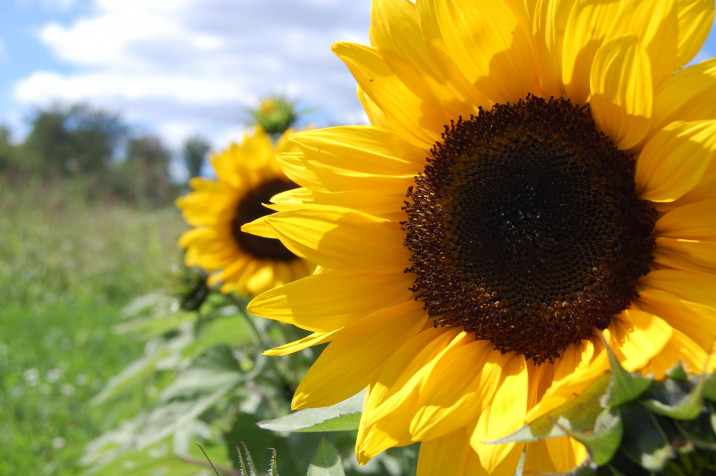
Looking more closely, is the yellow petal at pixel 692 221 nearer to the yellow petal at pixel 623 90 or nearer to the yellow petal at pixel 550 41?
the yellow petal at pixel 623 90

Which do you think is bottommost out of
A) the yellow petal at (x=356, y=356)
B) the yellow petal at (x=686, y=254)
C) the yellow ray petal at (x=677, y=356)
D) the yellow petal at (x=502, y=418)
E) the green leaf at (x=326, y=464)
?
the green leaf at (x=326, y=464)

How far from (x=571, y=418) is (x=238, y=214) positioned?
221 centimetres

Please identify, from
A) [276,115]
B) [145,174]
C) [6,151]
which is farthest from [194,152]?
[6,151]

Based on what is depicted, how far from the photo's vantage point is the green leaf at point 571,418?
0.70 metres

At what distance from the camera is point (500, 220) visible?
1.05m

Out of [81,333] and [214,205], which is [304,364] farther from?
[81,333]

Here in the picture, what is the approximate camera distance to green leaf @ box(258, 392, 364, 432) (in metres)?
0.95

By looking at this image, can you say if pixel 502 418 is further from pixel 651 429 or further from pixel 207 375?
pixel 207 375

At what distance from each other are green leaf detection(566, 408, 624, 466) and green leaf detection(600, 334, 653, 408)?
2 cm

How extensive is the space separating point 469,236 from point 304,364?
4.20 feet

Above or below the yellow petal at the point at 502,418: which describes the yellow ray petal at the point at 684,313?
above

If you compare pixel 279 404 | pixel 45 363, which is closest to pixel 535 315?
pixel 279 404

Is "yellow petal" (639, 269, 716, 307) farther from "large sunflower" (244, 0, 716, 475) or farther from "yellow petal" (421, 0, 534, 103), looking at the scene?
"yellow petal" (421, 0, 534, 103)

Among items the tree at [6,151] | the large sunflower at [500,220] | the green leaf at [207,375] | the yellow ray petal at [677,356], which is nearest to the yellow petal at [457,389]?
the large sunflower at [500,220]
